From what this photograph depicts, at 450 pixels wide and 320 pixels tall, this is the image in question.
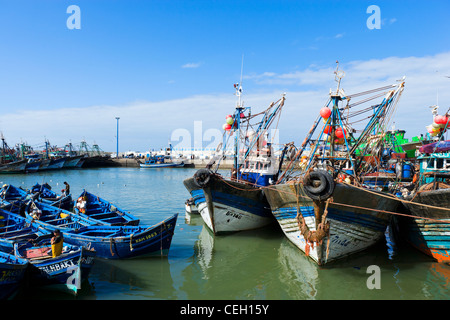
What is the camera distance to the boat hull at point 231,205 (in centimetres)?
1628

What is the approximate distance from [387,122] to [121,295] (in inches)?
647

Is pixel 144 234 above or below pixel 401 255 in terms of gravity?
above

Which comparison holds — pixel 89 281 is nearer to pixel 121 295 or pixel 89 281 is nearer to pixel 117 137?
pixel 121 295

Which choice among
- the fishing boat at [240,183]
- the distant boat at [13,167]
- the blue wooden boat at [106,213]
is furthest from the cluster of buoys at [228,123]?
the distant boat at [13,167]

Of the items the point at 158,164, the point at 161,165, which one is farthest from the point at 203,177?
the point at 158,164

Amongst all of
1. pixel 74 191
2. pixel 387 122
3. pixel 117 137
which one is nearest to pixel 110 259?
pixel 387 122

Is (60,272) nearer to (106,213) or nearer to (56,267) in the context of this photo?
(56,267)

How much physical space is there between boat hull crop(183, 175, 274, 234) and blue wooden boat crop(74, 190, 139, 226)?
13.4ft

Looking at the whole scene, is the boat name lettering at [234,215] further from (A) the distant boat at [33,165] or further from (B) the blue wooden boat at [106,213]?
(A) the distant boat at [33,165]

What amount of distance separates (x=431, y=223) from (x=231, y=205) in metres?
9.32

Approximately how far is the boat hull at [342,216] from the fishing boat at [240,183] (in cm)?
353

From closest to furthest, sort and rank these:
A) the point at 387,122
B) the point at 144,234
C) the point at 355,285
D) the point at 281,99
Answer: the point at 355,285 < the point at 144,234 < the point at 387,122 < the point at 281,99

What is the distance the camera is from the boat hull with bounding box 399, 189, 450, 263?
10.9 m

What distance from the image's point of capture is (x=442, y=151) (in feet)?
50.6
